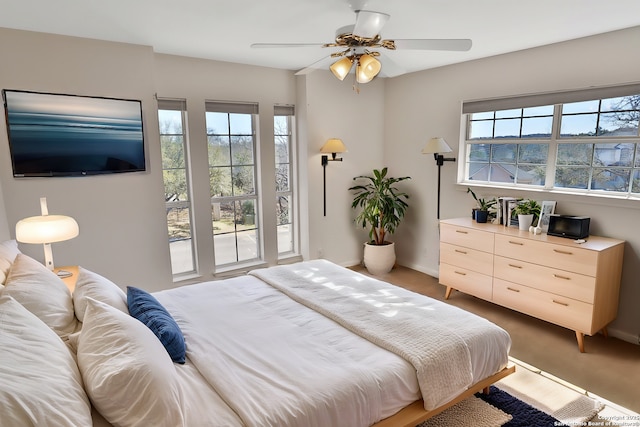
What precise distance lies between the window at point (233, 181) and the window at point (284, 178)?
31cm

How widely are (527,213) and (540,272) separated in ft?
1.97

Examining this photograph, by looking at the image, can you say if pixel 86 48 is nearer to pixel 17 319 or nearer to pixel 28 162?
pixel 28 162

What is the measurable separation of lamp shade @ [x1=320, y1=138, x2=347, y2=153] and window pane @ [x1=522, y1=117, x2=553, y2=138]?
1837 mm

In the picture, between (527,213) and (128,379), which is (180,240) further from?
(527,213)

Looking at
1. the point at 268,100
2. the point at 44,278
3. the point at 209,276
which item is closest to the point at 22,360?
the point at 44,278

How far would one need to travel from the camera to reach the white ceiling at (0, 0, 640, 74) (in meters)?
2.39

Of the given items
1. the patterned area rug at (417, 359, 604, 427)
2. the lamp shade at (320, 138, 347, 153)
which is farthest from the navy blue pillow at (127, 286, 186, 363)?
the lamp shade at (320, 138, 347, 153)

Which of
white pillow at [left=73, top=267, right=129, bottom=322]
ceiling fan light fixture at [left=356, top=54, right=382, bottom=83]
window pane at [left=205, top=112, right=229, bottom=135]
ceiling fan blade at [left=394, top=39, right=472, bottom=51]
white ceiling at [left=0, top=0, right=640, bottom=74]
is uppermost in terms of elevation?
white ceiling at [left=0, top=0, right=640, bottom=74]

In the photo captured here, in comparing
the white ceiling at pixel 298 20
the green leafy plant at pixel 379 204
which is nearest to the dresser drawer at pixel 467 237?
the green leafy plant at pixel 379 204

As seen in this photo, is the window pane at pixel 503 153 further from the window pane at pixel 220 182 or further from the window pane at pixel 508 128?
the window pane at pixel 220 182

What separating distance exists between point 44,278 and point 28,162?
1.41 metres

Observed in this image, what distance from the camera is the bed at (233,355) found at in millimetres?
1270

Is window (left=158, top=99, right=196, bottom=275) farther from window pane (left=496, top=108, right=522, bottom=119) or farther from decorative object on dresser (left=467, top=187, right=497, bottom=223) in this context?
window pane (left=496, top=108, right=522, bottom=119)

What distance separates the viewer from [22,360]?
3.88 ft
